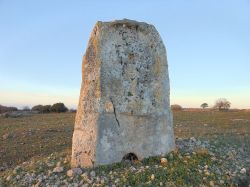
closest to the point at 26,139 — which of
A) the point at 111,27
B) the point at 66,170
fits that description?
the point at 66,170

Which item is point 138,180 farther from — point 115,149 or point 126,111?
point 126,111

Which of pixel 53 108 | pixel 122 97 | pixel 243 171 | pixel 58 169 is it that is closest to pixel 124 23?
pixel 122 97

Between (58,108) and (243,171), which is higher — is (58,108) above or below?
above

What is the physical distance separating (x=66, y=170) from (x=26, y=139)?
7.48 meters

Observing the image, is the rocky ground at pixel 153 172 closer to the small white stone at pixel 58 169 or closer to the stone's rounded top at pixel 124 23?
the small white stone at pixel 58 169

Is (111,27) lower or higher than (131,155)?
higher

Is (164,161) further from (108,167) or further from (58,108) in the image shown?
(58,108)

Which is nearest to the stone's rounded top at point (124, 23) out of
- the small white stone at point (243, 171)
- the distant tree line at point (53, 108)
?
the small white stone at point (243, 171)

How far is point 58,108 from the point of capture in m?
39.8

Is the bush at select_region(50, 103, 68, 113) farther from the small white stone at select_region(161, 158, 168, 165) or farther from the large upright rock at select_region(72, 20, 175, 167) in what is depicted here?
the small white stone at select_region(161, 158, 168, 165)

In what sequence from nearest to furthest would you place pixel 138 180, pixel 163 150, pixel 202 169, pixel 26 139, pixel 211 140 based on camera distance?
pixel 138 180 → pixel 202 169 → pixel 163 150 → pixel 211 140 → pixel 26 139

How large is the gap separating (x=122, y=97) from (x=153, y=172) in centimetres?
199

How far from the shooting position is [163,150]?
33.3 ft

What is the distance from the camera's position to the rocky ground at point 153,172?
8812 millimetres
